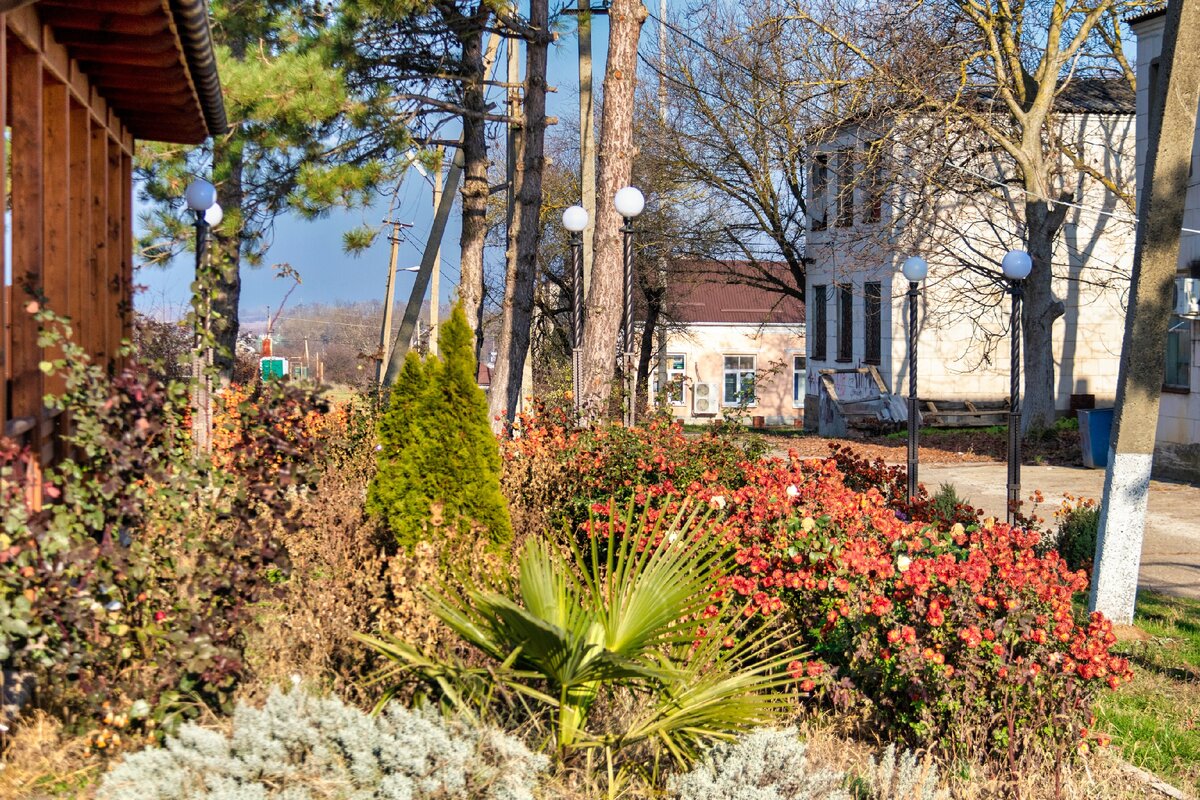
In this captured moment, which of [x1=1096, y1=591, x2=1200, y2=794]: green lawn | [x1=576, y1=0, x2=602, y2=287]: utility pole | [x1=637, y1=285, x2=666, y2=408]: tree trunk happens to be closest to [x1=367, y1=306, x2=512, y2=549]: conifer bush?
[x1=1096, y1=591, x2=1200, y2=794]: green lawn

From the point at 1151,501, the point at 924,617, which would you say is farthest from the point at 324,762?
the point at 1151,501

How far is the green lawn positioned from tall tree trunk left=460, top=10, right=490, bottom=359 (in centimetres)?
1081

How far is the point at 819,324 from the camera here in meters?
28.1

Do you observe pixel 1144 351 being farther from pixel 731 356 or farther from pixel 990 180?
pixel 731 356

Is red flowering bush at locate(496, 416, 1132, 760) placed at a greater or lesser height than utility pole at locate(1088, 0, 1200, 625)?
lesser

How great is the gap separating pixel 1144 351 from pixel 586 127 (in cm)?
1246

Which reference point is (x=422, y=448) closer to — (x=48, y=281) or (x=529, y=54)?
(x=48, y=281)

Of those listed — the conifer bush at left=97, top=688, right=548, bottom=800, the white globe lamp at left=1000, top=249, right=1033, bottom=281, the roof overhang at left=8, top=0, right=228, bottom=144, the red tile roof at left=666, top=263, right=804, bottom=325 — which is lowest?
the conifer bush at left=97, top=688, right=548, bottom=800

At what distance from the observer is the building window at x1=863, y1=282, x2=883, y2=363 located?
2473 cm

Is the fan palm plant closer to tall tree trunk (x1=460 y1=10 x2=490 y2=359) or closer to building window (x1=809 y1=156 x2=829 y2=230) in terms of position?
tall tree trunk (x1=460 y1=10 x2=490 y2=359)

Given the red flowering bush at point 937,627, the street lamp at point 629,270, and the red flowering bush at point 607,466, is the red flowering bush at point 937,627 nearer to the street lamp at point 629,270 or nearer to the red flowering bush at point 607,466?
the red flowering bush at point 607,466

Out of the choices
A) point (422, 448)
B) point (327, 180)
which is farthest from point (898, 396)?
point (422, 448)

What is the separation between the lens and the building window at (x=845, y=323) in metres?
26.5

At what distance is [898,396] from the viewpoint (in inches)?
927
